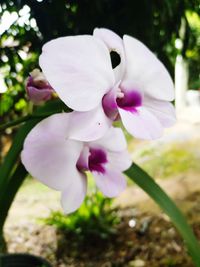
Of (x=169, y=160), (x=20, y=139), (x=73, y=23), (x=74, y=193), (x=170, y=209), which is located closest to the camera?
(x=74, y=193)

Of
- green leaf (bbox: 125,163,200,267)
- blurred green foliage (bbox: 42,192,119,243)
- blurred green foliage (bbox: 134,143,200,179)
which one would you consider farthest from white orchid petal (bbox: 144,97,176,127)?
blurred green foliage (bbox: 134,143,200,179)

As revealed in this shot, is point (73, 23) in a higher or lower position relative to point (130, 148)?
higher

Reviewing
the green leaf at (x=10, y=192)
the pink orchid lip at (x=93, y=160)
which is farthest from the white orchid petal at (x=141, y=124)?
the green leaf at (x=10, y=192)

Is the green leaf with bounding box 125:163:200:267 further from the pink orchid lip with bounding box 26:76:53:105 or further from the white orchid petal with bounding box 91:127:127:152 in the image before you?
the pink orchid lip with bounding box 26:76:53:105

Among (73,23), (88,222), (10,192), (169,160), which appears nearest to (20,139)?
(10,192)

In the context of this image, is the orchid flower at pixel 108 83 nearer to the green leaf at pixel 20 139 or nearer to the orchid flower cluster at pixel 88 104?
the orchid flower cluster at pixel 88 104

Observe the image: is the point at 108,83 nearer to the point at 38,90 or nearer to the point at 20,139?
the point at 38,90
